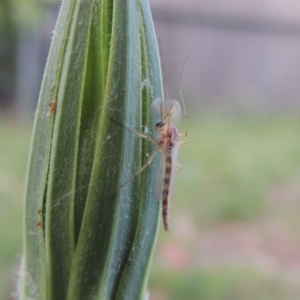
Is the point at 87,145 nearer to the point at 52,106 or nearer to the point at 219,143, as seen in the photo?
the point at 52,106

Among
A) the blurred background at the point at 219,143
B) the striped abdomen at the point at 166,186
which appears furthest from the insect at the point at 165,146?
the blurred background at the point at 219,143

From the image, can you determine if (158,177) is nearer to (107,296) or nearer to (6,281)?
(107,296)

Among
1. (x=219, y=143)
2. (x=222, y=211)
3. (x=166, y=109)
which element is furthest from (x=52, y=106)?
(x=219, y=143)

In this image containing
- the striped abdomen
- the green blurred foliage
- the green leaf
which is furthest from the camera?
the green blurred foliage

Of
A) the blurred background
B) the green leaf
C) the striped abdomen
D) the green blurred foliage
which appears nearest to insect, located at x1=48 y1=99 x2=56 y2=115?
the green leaf

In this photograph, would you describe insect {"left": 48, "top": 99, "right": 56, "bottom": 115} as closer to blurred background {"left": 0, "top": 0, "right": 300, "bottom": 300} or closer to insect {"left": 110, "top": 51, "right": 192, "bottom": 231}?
Result: insect {"left": 110, "top": 51, "right": 192, "bottom": 231}

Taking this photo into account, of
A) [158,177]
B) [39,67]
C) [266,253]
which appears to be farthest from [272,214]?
[158,177]

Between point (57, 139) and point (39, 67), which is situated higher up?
point (39, 67)
